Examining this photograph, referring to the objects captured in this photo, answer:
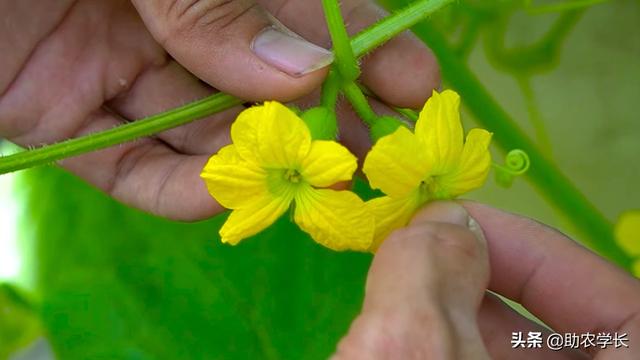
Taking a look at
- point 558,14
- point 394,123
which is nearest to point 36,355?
point 558,14

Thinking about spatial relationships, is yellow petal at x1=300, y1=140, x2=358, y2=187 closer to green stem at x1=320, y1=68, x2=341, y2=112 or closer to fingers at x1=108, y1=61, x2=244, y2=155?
green stem at x1=320, y1=68, x2=341, y2=112

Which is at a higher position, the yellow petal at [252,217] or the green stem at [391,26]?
the green stem at [391,26]

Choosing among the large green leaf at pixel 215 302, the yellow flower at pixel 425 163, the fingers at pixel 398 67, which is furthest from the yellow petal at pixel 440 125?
the large green leaf at pixel 215 302

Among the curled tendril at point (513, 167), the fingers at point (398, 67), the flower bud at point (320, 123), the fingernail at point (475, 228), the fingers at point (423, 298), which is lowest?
the fingers at point (423, 298)

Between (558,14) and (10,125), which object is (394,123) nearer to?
(10,125)

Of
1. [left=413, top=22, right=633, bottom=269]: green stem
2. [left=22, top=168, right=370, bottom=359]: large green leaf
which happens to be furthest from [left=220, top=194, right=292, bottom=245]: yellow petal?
[left=413, top=22, right=633, bottom=269]: green stem

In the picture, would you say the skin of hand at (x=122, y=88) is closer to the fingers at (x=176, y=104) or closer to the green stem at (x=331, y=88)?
the fingers at (x=176, y=104)
